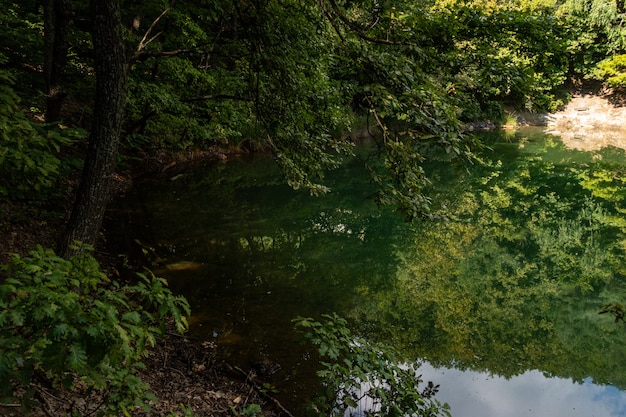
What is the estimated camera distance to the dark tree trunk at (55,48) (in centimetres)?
812

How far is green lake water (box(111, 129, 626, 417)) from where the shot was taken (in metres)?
6.77

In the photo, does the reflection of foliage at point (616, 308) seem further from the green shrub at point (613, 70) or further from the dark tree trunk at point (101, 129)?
the green shrub at point (613, 70)

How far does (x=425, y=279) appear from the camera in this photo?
33.4 feet

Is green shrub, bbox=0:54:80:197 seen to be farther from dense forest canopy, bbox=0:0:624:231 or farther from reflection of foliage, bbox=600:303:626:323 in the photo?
reflection of foliage, bbox=600:303:626:323

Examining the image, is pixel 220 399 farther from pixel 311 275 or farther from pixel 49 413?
pixel 311 275

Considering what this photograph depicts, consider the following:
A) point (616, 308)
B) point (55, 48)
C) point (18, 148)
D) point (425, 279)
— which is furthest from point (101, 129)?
point (425, 279)

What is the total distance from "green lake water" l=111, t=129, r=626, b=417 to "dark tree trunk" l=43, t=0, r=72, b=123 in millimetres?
3019

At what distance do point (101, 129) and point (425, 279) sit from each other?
736 centimetres

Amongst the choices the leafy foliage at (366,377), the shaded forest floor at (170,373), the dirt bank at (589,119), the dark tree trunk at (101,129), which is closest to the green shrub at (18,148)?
the dark tree trunk at (101,129)

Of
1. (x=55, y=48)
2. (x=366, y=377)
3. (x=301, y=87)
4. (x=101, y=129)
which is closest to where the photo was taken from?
(x=366, y=377)

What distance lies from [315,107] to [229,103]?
5.72 metres

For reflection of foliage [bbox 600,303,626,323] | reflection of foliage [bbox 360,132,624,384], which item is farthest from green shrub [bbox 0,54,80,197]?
reflection of foliage [bbox 600,303,626,323]

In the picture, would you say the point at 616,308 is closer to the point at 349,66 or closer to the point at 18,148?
the point at 349,66

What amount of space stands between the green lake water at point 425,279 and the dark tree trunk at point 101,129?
242 cm
